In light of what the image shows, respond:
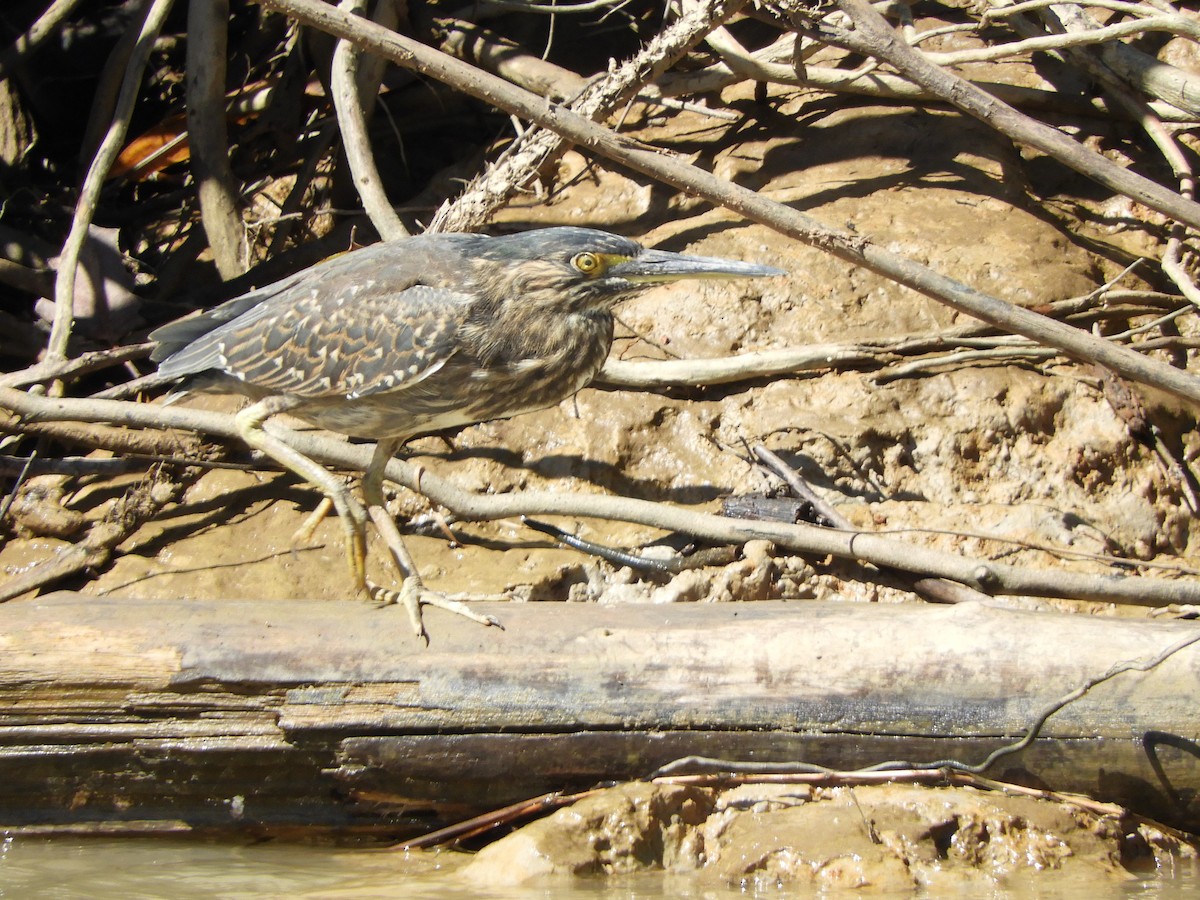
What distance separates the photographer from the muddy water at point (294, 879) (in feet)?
9.96

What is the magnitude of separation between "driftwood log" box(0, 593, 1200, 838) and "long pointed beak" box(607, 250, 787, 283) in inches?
48.5

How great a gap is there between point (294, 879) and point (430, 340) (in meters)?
1.78

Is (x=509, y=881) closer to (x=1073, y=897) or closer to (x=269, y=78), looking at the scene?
(x=1073, y=897)

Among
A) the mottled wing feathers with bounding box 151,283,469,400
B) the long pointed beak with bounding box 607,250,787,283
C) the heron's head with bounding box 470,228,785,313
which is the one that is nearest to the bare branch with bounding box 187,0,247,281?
the mottled wing feathers with bounding box 151,283,469,400

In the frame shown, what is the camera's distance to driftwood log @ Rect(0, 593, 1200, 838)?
322cm

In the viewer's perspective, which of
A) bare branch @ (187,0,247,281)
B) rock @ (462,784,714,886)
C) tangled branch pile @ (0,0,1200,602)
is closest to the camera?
rock @ (462,784,714,886)

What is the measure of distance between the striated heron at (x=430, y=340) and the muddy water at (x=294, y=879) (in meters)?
0.93

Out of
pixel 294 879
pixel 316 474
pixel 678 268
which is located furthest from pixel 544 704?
pixel 678 268

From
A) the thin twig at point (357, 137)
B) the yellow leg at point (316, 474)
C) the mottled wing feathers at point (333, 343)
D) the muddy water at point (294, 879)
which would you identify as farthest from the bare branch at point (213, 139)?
the muddy water at point (294, 879)

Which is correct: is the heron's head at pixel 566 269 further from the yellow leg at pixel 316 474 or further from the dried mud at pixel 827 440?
the dried mud at pixel 827 440

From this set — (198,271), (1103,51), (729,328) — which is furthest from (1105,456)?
(198,271)

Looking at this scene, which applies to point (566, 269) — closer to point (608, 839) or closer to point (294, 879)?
point (608, 839)

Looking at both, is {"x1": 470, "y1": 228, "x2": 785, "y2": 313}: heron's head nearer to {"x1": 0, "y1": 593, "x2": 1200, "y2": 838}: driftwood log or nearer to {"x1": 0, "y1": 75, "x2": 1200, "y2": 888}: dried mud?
{"x1": 0, "y1": 75, "x2": 1200, "y2": 888}: dried mud

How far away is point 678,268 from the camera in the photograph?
13.1ft
